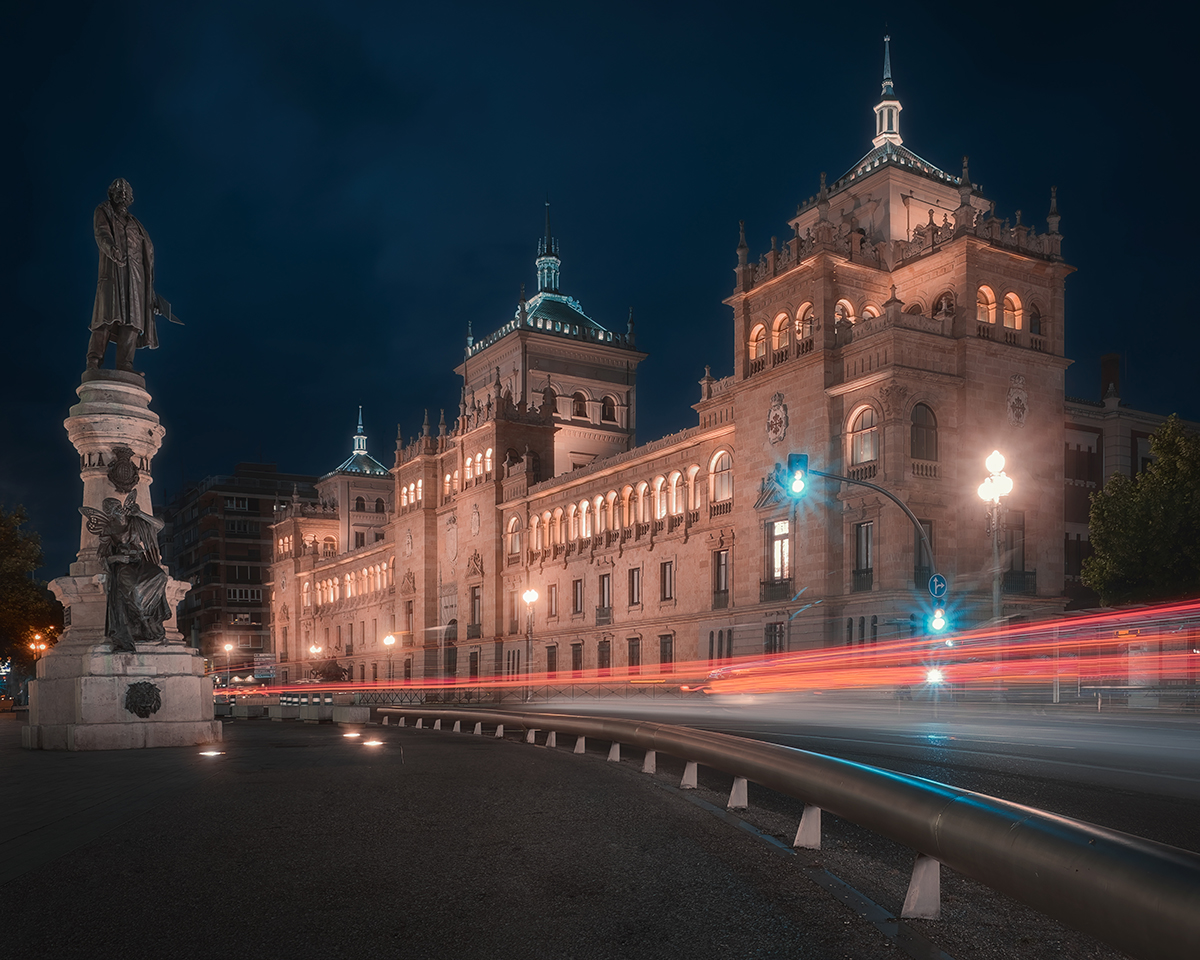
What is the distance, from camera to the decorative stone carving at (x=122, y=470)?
17.6m

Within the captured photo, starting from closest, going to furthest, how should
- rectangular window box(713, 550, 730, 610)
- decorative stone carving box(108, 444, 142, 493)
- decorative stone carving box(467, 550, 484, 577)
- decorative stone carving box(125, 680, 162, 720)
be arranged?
decorative stone carving box(125, 680, 162, 720) → decorative stone carving box(108, 444, 142, 493) → rectangular window box(713, 550, 730, 610) → decorative stone carving box(467, 550, 484, 577)

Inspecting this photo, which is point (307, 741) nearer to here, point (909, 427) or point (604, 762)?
point (604, 762)

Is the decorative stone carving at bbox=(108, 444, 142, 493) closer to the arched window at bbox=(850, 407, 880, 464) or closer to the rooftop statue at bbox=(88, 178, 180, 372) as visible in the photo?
the rooftop statue at bbox=(88, 178, 180, 372)

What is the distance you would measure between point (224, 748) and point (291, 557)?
291 feet

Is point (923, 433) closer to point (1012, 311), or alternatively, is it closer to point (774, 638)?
point (1012, 311)

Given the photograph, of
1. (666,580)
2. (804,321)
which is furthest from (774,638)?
(804,321)

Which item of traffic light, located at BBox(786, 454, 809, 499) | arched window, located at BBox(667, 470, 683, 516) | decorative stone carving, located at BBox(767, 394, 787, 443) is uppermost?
decorative stone carving, located at BBox(767, 394, 787, 443)

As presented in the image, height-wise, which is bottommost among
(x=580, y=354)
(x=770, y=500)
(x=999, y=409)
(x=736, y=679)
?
(x=736, y=679)

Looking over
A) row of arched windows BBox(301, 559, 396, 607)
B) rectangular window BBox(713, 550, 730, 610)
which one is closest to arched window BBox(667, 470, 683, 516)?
rectangular window BBox(713, 550, 730, 610)

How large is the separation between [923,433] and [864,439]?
81.2 inches

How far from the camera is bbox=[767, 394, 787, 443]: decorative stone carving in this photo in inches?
1668

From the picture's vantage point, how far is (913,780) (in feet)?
19.1

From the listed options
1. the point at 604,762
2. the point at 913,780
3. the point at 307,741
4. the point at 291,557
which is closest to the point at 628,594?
the point at 307,741

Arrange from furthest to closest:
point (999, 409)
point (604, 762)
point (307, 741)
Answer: point (999, 409) → point (307, 741) → point (604, 762)
